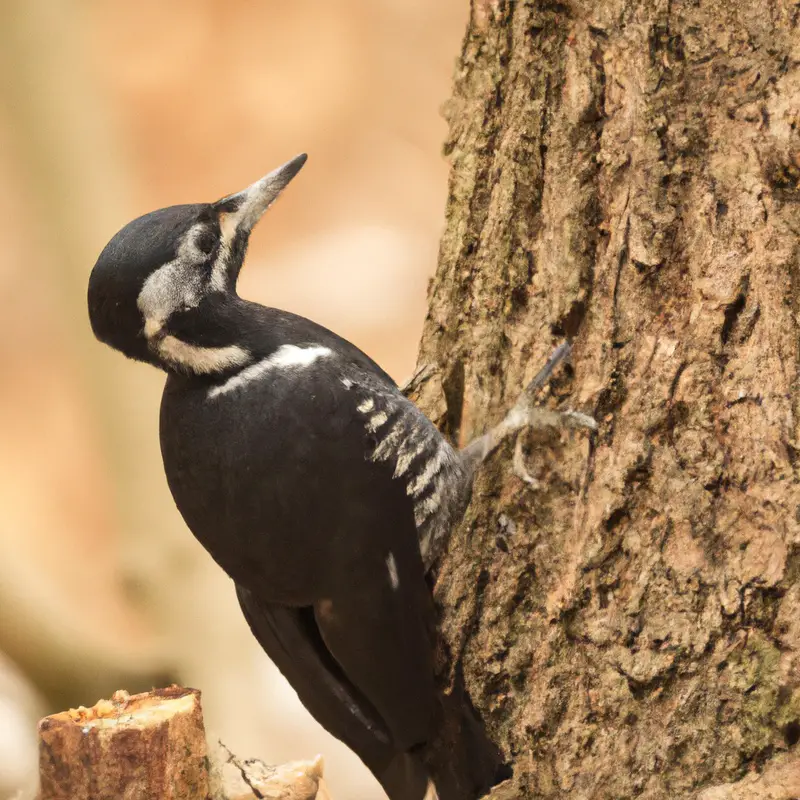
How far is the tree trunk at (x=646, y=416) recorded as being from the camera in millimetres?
1179

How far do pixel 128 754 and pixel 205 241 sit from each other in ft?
2.51

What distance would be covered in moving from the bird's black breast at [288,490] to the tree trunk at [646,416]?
6.1 inches

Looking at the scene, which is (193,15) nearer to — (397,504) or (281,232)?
(281,232)

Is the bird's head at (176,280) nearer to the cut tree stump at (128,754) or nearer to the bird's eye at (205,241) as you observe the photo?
the bird's eye at (205,241)

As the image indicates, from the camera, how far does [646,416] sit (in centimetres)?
128

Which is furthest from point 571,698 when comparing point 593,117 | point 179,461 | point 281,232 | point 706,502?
point 281,232

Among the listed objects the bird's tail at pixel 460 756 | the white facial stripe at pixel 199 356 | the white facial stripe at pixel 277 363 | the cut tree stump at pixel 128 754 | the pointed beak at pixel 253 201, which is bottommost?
the bird's tail at pixel 460 756

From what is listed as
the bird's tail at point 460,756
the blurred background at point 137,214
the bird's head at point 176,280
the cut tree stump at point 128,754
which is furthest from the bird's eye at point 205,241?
the blurred background at point 137,214

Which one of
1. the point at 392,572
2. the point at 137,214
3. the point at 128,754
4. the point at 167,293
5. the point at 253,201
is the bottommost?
the point at 128,754

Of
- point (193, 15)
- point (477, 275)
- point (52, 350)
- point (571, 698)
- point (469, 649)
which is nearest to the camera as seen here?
point (571, 698)

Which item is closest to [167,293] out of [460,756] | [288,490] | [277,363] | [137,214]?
[277,363]

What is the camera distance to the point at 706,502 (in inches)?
48.2

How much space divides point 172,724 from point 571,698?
53 cm

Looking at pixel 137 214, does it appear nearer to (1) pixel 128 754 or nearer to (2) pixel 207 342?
(2) pixel 207 342
